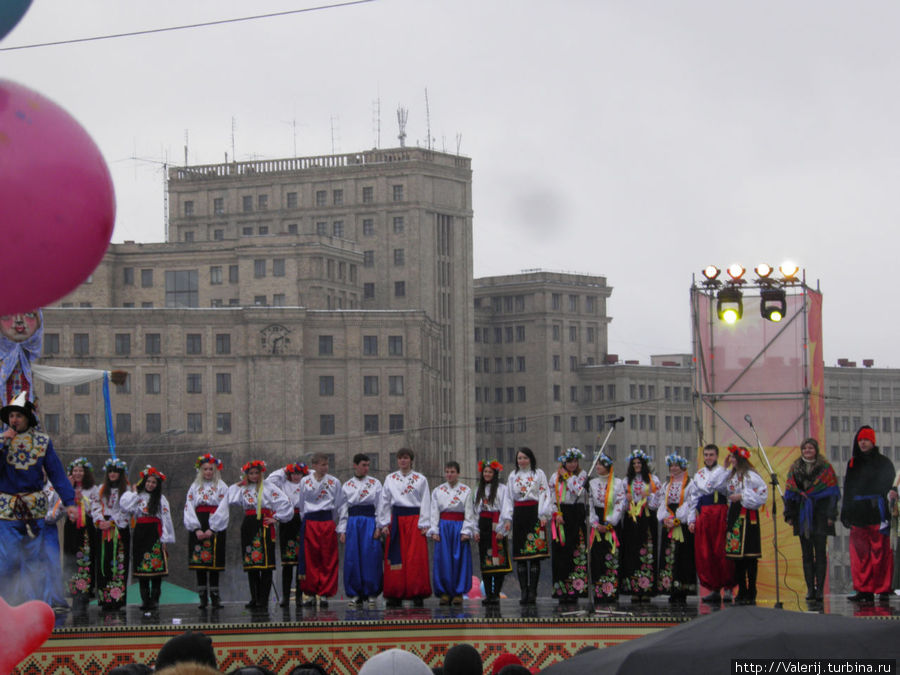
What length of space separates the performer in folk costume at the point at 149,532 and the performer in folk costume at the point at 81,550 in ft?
1.69

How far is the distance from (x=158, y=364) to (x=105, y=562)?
64.4 meters

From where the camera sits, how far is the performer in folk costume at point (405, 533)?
48.9 feet

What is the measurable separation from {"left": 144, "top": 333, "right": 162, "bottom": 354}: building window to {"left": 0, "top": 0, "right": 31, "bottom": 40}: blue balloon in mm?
75993

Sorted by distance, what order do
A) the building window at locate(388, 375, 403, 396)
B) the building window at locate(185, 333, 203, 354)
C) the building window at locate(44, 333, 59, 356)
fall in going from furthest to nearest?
the building window at locate(388, 375, 403, 396) < the building window at locate(185, 333, 203, 354) < the building window at locate(44, 333, 59, 356)

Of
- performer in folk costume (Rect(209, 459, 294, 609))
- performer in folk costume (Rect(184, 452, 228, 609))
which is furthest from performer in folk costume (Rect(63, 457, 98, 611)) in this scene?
performer in folk costume (Rect(209, 459, 294, 609))

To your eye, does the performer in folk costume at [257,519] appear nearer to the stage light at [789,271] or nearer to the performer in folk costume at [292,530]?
the performer in folk costume at [292,530]

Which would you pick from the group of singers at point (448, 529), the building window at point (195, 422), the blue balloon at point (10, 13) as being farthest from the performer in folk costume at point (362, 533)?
the building window at point (195, 422)

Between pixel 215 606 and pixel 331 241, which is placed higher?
pixel 331 241

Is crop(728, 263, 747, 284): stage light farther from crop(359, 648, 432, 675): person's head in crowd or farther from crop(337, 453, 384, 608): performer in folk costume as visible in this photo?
crop(359, 648, 432, 675): person's head in crowd

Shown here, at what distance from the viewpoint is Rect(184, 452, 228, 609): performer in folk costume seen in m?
15.0

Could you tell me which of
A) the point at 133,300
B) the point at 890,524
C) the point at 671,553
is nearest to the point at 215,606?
the point at 671,553

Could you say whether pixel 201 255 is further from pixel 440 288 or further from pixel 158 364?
pixel 440 288

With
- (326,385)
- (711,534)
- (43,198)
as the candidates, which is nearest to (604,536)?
(711,534)

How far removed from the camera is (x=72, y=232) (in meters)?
3.99
